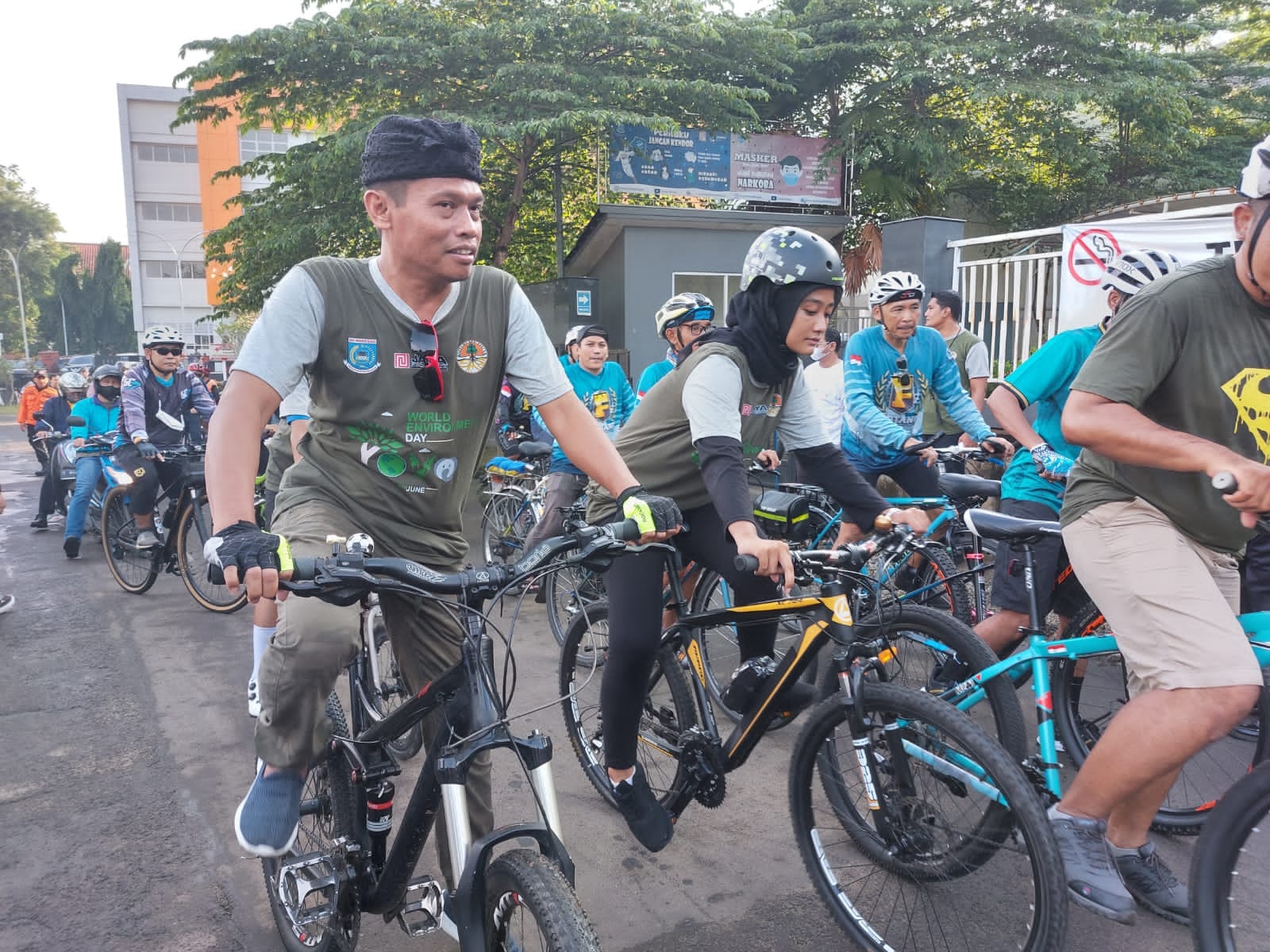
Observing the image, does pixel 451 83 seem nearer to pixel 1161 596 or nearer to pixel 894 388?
pixel 894 388

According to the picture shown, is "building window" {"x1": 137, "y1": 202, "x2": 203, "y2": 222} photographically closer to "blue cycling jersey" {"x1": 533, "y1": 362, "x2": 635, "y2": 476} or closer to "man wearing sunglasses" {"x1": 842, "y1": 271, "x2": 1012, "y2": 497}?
"blue cycling jersey" {"x1": 533, "y1": 362, "x2": 635, "y2": 476}

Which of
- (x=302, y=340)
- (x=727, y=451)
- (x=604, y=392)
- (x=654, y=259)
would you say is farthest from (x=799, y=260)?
(x=654, y=259)

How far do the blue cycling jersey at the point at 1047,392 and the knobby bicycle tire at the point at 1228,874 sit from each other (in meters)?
1.72

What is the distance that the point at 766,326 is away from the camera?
3.15 meters

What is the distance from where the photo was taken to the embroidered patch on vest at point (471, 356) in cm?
248

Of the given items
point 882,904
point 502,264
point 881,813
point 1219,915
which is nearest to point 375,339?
point 881,813

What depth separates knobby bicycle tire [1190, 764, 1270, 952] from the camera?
2.05 metres

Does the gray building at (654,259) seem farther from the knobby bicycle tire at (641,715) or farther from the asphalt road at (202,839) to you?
the knobby bicycle tire at (641,715)

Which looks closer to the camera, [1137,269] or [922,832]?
[922,832]

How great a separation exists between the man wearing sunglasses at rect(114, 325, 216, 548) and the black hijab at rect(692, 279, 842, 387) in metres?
5.49

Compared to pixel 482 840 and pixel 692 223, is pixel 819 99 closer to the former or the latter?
pixel 692 223

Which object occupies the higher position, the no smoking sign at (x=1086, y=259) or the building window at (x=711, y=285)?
the building window at (x=711, y=285)

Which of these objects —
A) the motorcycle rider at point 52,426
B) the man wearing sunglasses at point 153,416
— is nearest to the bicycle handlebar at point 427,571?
the man wearing sunglasses at point 153,416

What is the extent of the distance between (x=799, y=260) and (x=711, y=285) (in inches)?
520
